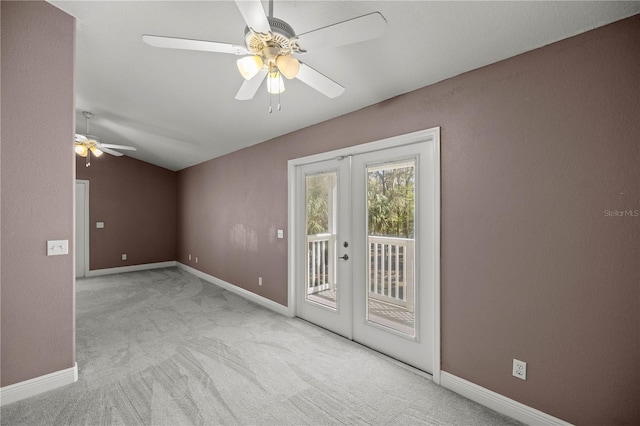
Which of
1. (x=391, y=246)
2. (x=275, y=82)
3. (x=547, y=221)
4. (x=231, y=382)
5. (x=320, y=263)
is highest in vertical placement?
(x=275, y=82)

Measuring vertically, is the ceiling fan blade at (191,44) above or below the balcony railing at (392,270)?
above

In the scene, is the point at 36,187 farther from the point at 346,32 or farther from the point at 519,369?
the point at 519,369

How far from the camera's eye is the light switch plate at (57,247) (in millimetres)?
2230

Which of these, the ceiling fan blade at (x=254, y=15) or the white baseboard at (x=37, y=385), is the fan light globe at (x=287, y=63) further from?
the white baseboard at (x=37, y=385)

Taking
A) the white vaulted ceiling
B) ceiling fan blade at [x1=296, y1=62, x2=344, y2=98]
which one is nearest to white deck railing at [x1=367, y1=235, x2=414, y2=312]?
the white vaulted ceiling

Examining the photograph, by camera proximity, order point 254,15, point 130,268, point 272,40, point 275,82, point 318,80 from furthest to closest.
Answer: point 130,268 → point 318,80 → point 275,82 → point 272,40 → point 254,15

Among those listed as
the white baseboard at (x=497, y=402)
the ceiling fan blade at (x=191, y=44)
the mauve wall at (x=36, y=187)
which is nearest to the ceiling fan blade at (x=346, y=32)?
the ceiling fan blade at (x=191, y=44)

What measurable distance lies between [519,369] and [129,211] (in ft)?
24.5

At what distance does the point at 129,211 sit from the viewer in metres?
6.71

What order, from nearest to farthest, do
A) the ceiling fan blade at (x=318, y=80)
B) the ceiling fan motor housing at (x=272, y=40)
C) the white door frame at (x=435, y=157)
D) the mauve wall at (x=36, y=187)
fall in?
1. the ceiling fan motor housing at (x=272, y=40)
2. the ceiling fan blade at (x=318, y=80)
3. the mauve wall at (x=36, y=187)
4. the white door frame at (x=435, y=157)

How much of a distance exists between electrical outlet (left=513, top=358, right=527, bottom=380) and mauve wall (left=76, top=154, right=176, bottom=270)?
7287 millimetres

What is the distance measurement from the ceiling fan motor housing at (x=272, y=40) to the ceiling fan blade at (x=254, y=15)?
0.18 ft

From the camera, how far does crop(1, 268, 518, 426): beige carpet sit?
197cm

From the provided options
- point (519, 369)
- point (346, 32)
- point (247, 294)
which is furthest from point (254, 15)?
point (247, 294)
